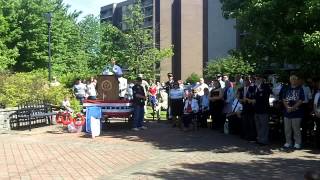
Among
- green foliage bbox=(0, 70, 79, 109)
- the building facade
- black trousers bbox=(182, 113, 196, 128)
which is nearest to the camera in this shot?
black trousers bbox=(182, 113, 196, 128)

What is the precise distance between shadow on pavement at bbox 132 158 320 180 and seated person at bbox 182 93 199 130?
17.8 feet

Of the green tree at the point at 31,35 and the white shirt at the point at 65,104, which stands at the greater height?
the green tree at the point at 31,35

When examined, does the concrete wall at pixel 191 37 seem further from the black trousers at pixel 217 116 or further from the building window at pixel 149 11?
the black trousers at pixel 217 116

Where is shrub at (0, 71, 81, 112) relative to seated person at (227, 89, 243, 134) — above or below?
above

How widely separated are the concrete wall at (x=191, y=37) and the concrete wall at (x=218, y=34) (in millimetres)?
11976

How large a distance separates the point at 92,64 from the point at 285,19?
134 feet

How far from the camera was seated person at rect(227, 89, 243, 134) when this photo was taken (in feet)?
48.3

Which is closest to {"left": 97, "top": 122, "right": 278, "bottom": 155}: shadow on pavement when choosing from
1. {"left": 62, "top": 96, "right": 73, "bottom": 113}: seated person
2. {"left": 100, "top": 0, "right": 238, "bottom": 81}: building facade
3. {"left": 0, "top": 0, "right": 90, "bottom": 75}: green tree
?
{"left": 62, "top": 96, "right": 73, "bottom": 113}: seated person

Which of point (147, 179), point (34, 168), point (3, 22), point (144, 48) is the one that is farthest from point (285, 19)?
point (144, 48)

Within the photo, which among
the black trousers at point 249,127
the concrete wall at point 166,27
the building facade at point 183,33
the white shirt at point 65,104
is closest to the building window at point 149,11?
the building facade at point 183,33

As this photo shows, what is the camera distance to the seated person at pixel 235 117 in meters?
14.7

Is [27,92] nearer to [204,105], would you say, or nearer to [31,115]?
[31,115]

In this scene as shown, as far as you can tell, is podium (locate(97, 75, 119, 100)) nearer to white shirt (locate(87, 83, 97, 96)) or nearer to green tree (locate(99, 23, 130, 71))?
white shirt (locate(87, 83, 97, 96))

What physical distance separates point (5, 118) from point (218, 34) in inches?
2246
